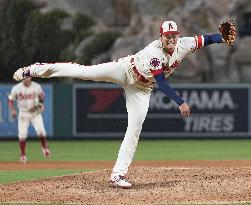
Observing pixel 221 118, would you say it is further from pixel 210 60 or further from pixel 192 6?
pixel 192 6

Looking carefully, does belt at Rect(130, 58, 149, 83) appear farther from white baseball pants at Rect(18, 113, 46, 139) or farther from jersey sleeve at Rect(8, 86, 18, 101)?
jersey sleeve at Rect(8, 86, 18, 101)

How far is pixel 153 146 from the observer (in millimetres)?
21656

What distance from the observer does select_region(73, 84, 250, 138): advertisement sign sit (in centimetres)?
2336

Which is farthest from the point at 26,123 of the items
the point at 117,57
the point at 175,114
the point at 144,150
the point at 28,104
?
the point at 117,57

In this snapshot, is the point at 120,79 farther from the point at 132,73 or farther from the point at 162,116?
the point at 162,116

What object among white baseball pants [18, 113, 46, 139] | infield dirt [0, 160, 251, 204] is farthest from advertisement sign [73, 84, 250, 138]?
infield dirt [0, 160, 251, 204]

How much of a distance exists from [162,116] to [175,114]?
353 mm

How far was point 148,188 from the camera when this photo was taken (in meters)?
11.5

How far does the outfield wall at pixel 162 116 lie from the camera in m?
23.4

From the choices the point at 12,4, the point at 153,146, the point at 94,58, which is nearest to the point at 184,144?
the point at 153,146

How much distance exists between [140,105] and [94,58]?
17.6m

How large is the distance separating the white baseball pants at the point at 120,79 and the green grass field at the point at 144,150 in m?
3.55

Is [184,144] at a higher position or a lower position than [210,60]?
lower

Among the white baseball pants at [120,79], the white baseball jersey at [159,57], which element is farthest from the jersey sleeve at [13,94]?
the white baseball jersey at [159,57]
